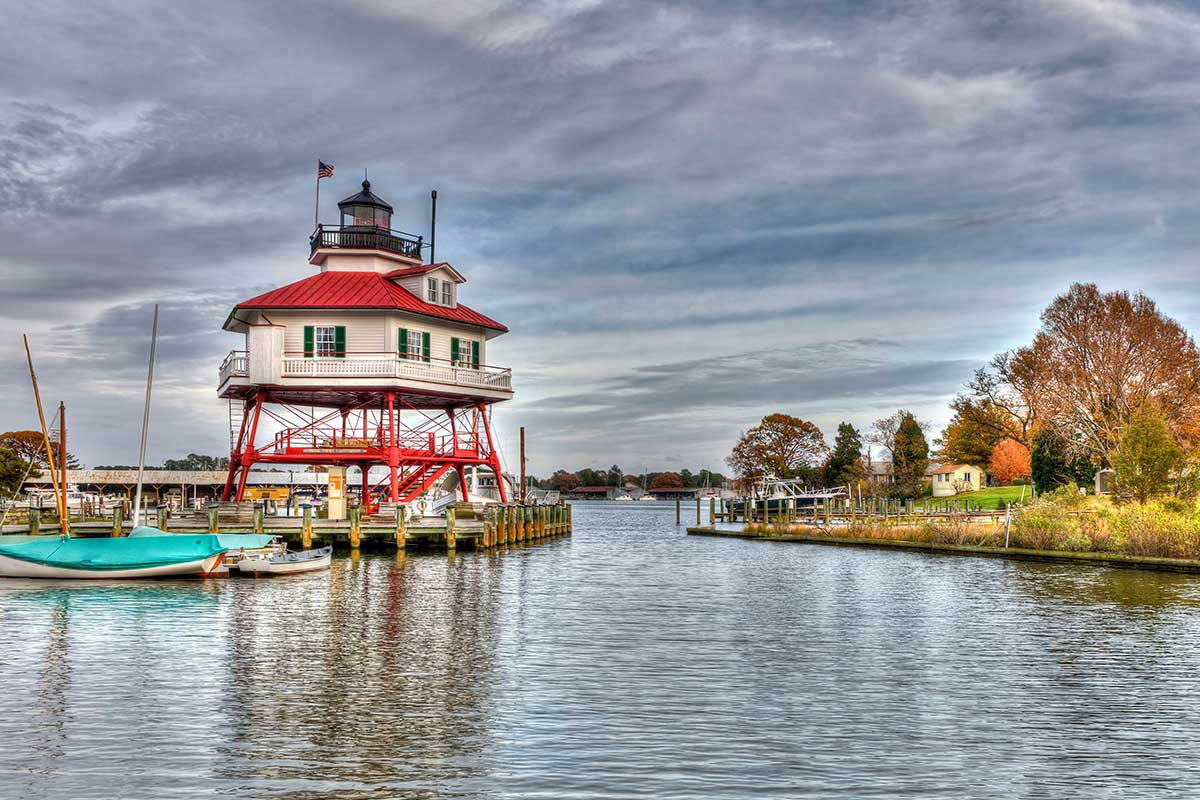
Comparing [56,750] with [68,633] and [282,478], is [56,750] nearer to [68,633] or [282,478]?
[68,633]

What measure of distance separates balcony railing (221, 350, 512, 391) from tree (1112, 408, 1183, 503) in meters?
→ 31.0

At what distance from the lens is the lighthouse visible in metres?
48.8

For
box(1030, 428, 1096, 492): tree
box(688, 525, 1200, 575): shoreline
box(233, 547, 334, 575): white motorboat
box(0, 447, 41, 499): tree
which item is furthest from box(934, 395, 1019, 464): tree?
box(0, 447, 41, 499): tree

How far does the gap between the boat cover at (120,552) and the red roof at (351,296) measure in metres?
16.8

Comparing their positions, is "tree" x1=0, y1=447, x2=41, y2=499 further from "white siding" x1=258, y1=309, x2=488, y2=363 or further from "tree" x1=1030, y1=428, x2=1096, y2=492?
"tree" x1=1030, y1=428, x2=1096, y2=492

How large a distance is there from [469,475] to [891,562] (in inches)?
2004

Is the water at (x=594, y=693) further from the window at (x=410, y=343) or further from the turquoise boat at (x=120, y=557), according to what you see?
the window at (x=410, y=343)

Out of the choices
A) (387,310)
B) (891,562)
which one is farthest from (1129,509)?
(387,310)

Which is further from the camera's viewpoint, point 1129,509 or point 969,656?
point 1129,509

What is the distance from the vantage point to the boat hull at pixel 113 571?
3478cm

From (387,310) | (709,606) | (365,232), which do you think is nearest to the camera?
(709,606)

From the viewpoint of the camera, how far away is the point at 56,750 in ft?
43.0

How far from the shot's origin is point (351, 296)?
50.5 meters

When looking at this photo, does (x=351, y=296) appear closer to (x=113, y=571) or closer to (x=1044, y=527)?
(x=113, y=571)
